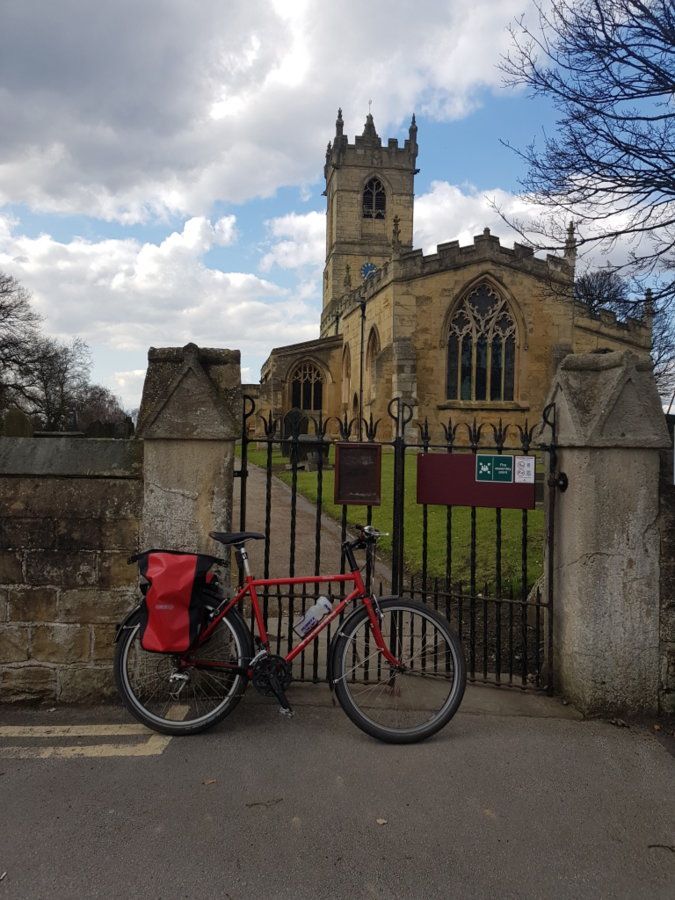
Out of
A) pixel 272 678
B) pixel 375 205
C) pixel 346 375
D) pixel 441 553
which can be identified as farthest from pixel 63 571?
pixel 375 205

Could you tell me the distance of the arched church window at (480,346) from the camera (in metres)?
29.5

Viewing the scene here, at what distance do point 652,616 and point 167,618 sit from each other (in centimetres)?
285

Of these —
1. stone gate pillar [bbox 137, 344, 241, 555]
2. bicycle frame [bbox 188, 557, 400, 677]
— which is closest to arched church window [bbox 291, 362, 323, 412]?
stone gate pillar [bbox 137, 344, 241, 555]

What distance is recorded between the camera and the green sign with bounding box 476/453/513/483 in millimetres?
4312

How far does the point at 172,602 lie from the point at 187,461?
35.6 inches

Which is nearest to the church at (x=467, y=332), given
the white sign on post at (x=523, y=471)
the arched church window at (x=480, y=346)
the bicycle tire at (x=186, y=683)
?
the arched church window at (x=480, y=346)

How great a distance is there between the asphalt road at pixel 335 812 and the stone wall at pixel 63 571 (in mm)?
300

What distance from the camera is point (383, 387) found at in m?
29.0

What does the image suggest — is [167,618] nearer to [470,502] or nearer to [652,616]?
[470,502]

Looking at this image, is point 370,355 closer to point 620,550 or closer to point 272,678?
point 620,550

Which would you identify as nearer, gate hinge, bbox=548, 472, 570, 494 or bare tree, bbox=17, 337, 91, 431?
gate hinge, bbox=548, 472, 570, 494

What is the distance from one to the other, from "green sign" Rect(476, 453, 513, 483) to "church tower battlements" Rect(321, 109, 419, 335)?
51.3 metres

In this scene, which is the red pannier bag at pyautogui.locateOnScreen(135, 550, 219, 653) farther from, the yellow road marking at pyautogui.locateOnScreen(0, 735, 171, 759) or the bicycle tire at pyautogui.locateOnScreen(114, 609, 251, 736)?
the yellow road marking at pyautogui.locateOnScreen(0, 735, 171, 759)

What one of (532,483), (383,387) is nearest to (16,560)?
(532,483)
